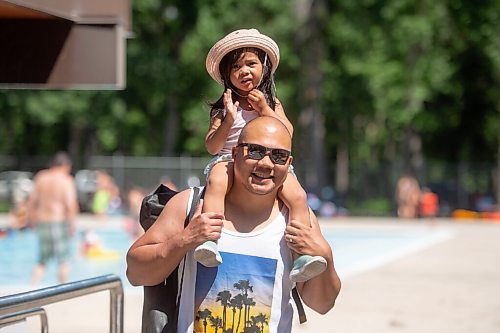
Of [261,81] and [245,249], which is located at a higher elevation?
[261,81]

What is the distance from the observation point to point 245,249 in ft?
11.1

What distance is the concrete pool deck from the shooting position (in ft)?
33.0

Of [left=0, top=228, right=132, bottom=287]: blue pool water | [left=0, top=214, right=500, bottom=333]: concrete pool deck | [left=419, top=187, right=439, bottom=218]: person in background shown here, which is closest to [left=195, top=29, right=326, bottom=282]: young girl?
[left=0, top=214, right=500, bottom=333]: concrete pool deck

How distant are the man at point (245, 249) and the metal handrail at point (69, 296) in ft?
2.37

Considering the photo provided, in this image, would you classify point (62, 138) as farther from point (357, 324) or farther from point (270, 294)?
point (270, 294)

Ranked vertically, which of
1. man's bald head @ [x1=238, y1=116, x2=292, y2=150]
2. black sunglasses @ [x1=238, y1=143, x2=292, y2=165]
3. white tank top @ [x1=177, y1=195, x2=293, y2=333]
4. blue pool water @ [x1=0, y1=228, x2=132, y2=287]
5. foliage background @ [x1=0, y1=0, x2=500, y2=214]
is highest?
foliage background @ [x1=0, y1=0, x2=500, y2=214]

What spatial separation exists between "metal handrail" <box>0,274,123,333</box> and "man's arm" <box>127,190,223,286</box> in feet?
2.24

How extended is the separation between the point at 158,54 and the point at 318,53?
255 inches

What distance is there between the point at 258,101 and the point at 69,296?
1.33 metres

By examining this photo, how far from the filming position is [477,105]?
A: 147ft

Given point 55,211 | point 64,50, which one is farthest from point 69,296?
point 55,211

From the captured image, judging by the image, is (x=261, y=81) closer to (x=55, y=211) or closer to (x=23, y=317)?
(x=23, y=317)

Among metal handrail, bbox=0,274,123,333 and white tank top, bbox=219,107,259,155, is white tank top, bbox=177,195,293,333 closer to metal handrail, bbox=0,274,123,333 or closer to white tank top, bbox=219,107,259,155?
white tank top, bbox=219,107,259,155

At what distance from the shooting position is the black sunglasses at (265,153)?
130 inches
